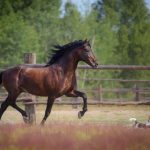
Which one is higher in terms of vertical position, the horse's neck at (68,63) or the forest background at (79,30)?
the forest background at (79,30)

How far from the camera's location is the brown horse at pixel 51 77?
6.49m

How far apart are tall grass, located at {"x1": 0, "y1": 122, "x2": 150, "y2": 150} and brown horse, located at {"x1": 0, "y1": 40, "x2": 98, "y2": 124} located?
15.8 ft

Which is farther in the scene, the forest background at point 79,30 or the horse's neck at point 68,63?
the forest background at point 79,30

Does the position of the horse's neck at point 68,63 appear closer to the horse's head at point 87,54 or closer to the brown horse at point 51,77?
the brown horse at point 51,77

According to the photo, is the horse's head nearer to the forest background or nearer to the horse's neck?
the horse's neck

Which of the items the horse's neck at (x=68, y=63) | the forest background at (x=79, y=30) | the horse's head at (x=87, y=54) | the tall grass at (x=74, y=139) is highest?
the forest background at (x=79, y=30)

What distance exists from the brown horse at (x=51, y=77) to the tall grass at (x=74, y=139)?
4804 mm

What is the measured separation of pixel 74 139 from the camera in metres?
1.47

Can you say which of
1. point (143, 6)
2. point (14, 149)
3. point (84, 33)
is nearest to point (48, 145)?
point (14, 149)

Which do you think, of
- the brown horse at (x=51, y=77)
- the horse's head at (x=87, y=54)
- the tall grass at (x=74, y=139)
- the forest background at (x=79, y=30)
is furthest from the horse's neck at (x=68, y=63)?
the forest background at (x=79, y=30)

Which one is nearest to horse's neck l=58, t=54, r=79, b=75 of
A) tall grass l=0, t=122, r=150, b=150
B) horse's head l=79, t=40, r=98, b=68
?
horse's head l=79, t=40, r=98, b=68

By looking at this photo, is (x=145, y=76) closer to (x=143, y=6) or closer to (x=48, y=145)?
(x=143, y=6)

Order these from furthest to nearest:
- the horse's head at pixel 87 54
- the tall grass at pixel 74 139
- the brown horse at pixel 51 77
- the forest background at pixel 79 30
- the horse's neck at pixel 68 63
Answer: the forest background at pixel 79 30
the horse's head at pixel 87 54
the horse's neck at pixel 68 63
the brown horse at pixel 51 77
the tall grass at pixel 74 139

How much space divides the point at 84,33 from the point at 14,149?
3204 centimetres
